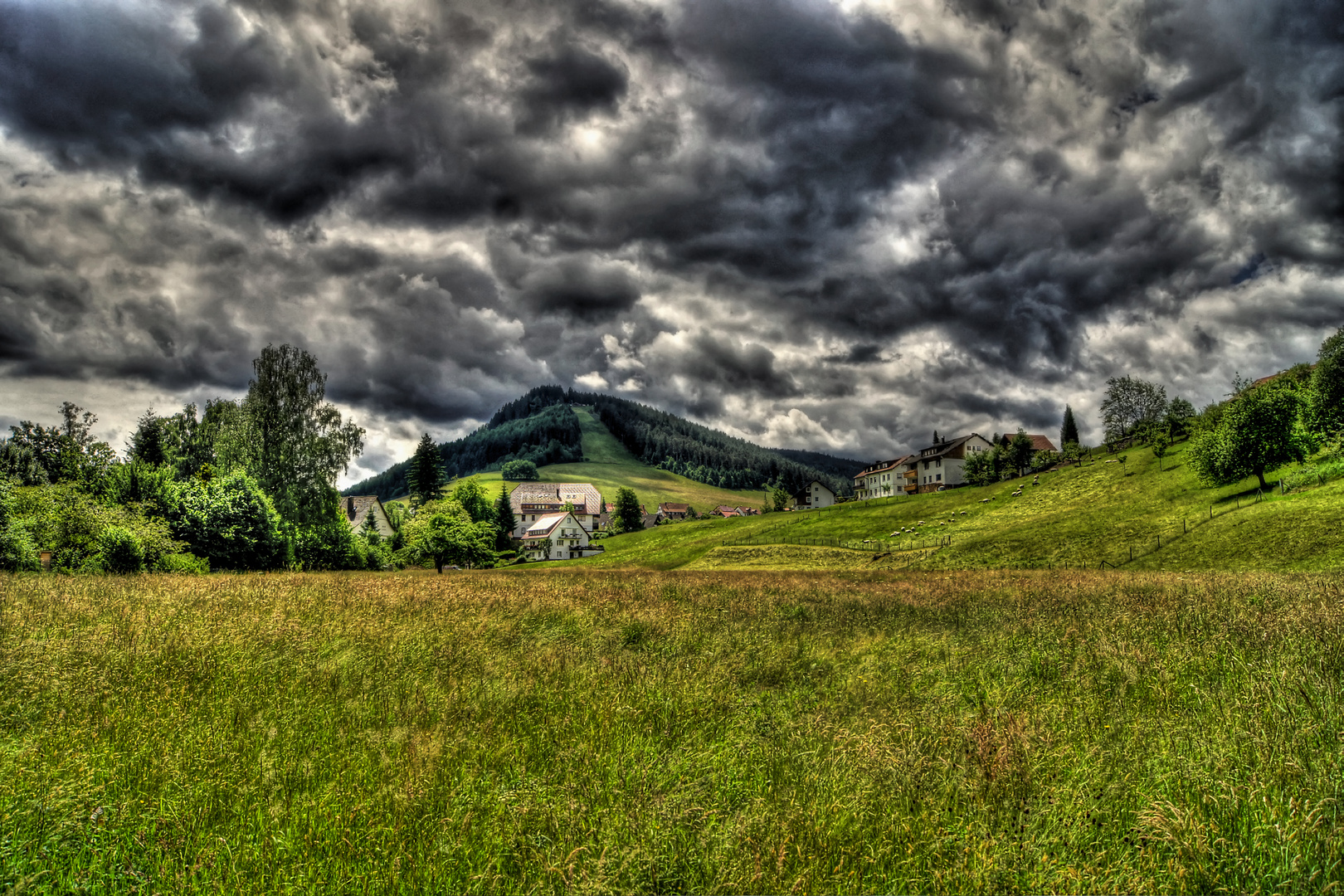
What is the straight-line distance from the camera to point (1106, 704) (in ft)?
19.2

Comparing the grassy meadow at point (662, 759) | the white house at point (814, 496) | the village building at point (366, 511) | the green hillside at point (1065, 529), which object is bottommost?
the green hillside at point (1065, 529)

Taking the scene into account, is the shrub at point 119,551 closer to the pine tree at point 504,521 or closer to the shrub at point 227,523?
the shrub at point 227,523

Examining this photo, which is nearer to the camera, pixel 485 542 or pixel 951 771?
pixel 951 771

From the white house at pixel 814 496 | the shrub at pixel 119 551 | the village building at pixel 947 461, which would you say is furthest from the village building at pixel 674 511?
the shrub at pixel 119 551

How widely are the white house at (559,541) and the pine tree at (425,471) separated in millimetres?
23074

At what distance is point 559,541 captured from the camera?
125m

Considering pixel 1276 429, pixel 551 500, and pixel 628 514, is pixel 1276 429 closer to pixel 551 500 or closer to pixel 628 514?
pixel 628 514

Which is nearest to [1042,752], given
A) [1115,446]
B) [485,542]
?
[485,542]

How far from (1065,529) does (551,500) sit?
147m

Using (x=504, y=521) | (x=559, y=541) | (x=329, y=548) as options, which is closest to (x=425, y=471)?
(x=504, y=521)

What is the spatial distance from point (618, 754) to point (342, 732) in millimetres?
2555

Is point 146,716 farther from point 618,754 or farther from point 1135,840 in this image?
point 1135,840

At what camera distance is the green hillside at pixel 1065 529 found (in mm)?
32938

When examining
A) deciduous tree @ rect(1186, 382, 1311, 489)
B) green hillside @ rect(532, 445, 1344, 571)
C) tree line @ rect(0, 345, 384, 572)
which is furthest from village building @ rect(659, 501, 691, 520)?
deciduous tree @ rect(1186, 382, 1311, 489)
